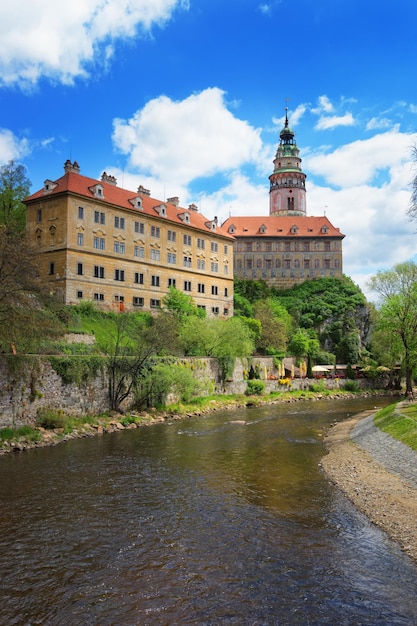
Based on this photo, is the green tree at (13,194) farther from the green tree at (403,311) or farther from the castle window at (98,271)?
the green tree at (403,311)

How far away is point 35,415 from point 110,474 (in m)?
8.40

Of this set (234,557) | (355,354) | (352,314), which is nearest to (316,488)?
(234,557)

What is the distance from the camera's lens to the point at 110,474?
56.1ft

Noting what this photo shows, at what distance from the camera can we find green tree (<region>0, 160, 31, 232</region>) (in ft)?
156

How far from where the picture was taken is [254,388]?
44938 millimetres

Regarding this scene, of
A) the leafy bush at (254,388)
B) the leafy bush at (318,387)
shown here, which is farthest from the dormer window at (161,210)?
the leafy bush at (318,387)

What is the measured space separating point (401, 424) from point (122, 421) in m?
14.5

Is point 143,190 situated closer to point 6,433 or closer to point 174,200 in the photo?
point 174,200

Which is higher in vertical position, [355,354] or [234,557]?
[355,354]

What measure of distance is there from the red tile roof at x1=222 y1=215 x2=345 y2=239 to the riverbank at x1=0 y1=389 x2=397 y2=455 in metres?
39.5

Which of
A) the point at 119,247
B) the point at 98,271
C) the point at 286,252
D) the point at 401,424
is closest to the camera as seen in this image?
the point at 401,424

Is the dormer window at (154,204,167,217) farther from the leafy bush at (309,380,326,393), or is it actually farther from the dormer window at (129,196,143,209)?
the leafy bush at (309,380,326,393)

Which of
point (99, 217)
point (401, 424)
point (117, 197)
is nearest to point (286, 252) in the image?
point (117, 197)

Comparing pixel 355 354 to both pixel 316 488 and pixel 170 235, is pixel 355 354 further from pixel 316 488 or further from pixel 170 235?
pixel 316 488
